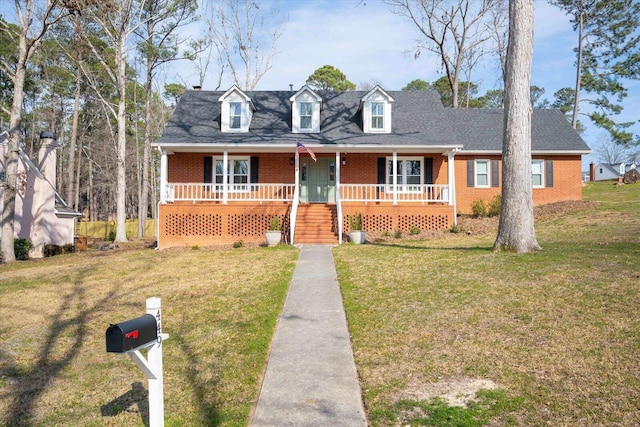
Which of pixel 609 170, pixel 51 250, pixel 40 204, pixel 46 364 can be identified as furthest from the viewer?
pixel 609 170

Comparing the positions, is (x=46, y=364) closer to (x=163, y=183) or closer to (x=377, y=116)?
(x=163, y=183)

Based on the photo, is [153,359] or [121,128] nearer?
[153,359]

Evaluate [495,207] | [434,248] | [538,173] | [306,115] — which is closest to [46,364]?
[434,248]

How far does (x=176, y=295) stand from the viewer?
Answer: 28.7ft

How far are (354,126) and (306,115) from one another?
2226 mm

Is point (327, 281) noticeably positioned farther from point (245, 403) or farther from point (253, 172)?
point (253, 172)

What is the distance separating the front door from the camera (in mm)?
20578

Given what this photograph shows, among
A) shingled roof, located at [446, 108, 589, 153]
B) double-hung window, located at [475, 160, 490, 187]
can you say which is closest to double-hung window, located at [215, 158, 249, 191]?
shingled roof, located at [446, 108, 589, 153]

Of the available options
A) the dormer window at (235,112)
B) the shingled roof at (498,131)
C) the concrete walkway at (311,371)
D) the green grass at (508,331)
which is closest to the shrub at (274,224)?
the dormer window at (235,112)

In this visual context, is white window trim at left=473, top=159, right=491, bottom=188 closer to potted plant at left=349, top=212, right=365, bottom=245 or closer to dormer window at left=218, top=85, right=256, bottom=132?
potted plant at left=349, top=212, right=365, bottom=245

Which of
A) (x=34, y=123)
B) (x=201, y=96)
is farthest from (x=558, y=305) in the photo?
(x=34, y=123)

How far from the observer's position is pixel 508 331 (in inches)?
232

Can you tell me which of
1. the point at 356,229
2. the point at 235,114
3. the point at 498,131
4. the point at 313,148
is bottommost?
the point at 356,229

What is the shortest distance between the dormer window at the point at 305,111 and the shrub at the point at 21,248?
11827 millimetres
